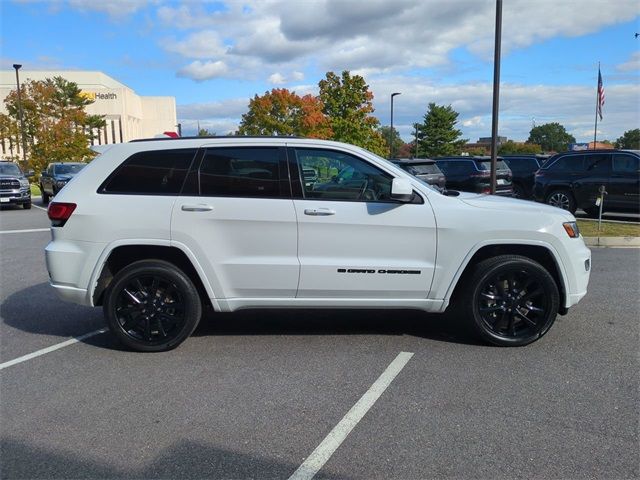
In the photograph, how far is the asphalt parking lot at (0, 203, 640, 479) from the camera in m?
3.03

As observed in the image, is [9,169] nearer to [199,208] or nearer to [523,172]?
[199,208]

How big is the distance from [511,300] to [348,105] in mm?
31310

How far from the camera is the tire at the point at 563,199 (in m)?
14.0

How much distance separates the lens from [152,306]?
4699 millimetres

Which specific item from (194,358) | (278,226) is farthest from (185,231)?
(194,358)

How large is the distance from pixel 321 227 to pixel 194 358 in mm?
1564

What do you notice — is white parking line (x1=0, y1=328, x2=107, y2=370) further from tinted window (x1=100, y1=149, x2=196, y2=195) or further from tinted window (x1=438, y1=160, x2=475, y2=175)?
tinted window (x1=438, y1=160, x2=475, y2=175)

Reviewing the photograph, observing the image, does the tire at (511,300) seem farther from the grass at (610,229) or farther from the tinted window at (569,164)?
the tinted window at (569,164)

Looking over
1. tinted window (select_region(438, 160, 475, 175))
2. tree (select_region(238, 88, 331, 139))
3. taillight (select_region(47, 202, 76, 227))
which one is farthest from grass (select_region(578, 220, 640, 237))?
tree (select_region(238, 88, 331, 139))

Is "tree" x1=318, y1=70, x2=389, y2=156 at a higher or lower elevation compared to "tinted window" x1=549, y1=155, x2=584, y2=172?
higher

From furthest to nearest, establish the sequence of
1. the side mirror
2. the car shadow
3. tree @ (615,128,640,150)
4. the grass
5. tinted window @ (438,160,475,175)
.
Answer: tree @ (615,128,640,150)
tinted window @ (438,160,475,175)
the grass
the car shadow
the side mirror

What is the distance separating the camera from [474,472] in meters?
2.91

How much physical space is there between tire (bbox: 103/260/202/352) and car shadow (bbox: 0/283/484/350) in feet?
1.04

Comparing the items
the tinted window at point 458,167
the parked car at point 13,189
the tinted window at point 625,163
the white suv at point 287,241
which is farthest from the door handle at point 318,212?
the parked car at point 13,189
